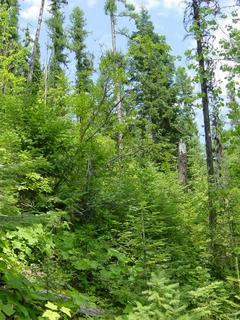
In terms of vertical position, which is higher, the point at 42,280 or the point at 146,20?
the point at 146,20

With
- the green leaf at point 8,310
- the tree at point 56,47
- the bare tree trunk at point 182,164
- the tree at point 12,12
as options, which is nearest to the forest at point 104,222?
the green leaf at point 8,310

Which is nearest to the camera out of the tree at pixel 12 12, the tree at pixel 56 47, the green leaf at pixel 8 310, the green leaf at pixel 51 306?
the green leaf at pixel 8 310

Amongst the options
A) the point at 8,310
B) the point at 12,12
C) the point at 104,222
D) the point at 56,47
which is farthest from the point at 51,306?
the point at 56,47

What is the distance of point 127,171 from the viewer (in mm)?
9672

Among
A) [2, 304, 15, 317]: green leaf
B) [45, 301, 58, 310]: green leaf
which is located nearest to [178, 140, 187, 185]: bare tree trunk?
[45, 301, 58, 310]: green leaf

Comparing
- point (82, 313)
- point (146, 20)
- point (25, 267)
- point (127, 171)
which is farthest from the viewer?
point (146, 20)

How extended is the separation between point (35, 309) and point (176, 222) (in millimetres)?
4803

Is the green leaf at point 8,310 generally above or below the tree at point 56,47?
below

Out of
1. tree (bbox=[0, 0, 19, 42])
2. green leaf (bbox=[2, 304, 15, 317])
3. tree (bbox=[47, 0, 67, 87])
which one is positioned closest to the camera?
green leaf (bbox=[2, 304, 15, 317])

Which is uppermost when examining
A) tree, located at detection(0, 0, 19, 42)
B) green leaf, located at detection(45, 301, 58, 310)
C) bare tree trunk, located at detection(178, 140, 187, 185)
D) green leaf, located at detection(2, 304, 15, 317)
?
tree, located at detection(0, 0, 19, 42)

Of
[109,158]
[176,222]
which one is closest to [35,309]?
[176,222]

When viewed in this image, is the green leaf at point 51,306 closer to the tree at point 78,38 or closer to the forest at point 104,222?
the forest at point 104,222

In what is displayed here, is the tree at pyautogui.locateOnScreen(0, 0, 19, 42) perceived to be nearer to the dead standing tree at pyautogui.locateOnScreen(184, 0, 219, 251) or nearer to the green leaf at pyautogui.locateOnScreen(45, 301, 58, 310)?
the dead standing tree at pyautogui.locateOnScreen(184, 0, 219, 251)

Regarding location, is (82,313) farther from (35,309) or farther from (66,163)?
(66,163)
